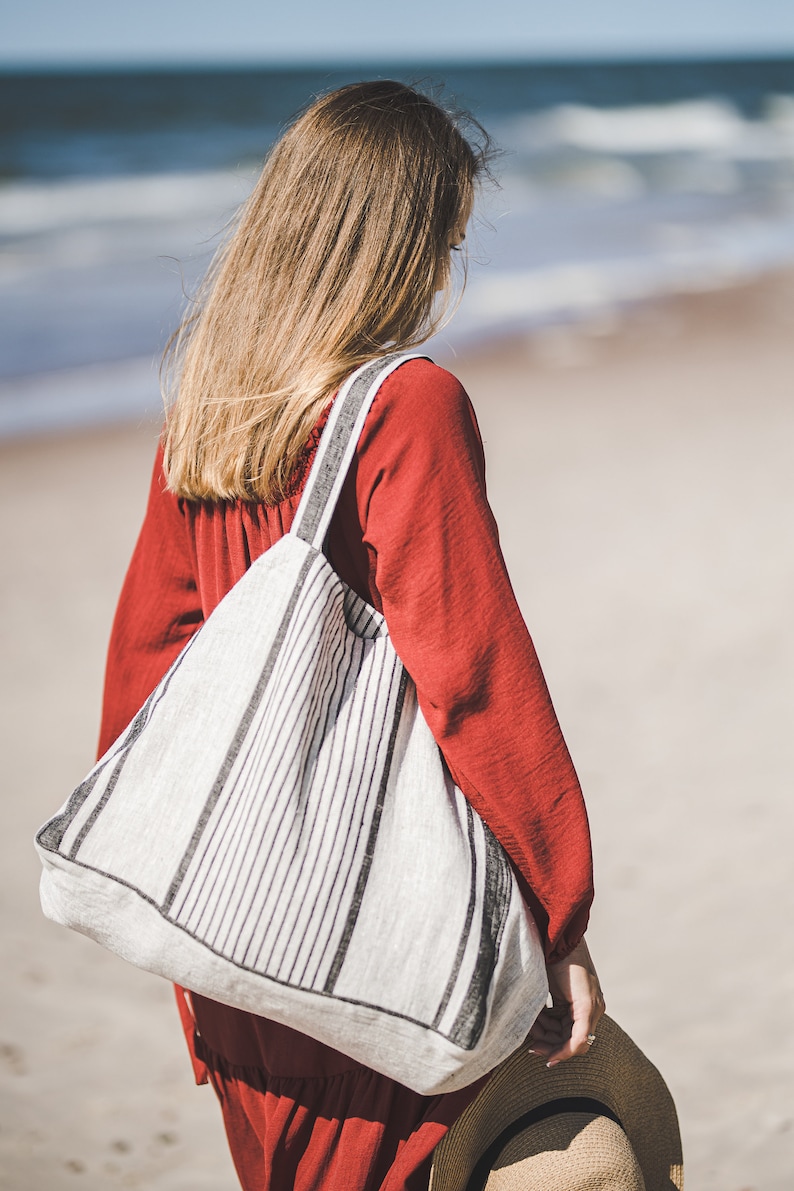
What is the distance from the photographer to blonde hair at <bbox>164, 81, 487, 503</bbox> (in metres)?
1.26

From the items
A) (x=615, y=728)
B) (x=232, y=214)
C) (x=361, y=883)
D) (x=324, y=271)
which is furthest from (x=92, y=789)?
(x=615, y=728)

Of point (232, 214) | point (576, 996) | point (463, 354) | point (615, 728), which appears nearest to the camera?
point (576, 996)

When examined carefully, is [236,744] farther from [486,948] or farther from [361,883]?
[486,948]

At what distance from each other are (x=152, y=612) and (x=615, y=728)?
273 centimetres

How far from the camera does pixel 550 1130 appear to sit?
132 cm

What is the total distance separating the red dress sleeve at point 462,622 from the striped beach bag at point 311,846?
1.3 inches

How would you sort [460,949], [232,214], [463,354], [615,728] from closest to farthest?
1. [460,949]
2. [232,214]
3. [615,728]
4. [463,354]

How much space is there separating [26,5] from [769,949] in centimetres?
6193

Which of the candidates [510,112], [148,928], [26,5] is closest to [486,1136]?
[148,928]

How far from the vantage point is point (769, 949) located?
2957mm

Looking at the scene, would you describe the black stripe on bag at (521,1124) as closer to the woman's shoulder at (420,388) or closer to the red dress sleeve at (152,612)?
the red dress sleeve at (152,612)

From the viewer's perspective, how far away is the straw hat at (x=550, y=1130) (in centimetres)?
127

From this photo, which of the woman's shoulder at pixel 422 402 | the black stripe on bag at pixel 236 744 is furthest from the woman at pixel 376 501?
the black stripe on bag at pixel 236 744

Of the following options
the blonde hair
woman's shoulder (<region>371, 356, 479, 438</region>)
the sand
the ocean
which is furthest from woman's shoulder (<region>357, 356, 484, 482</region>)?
the sand
